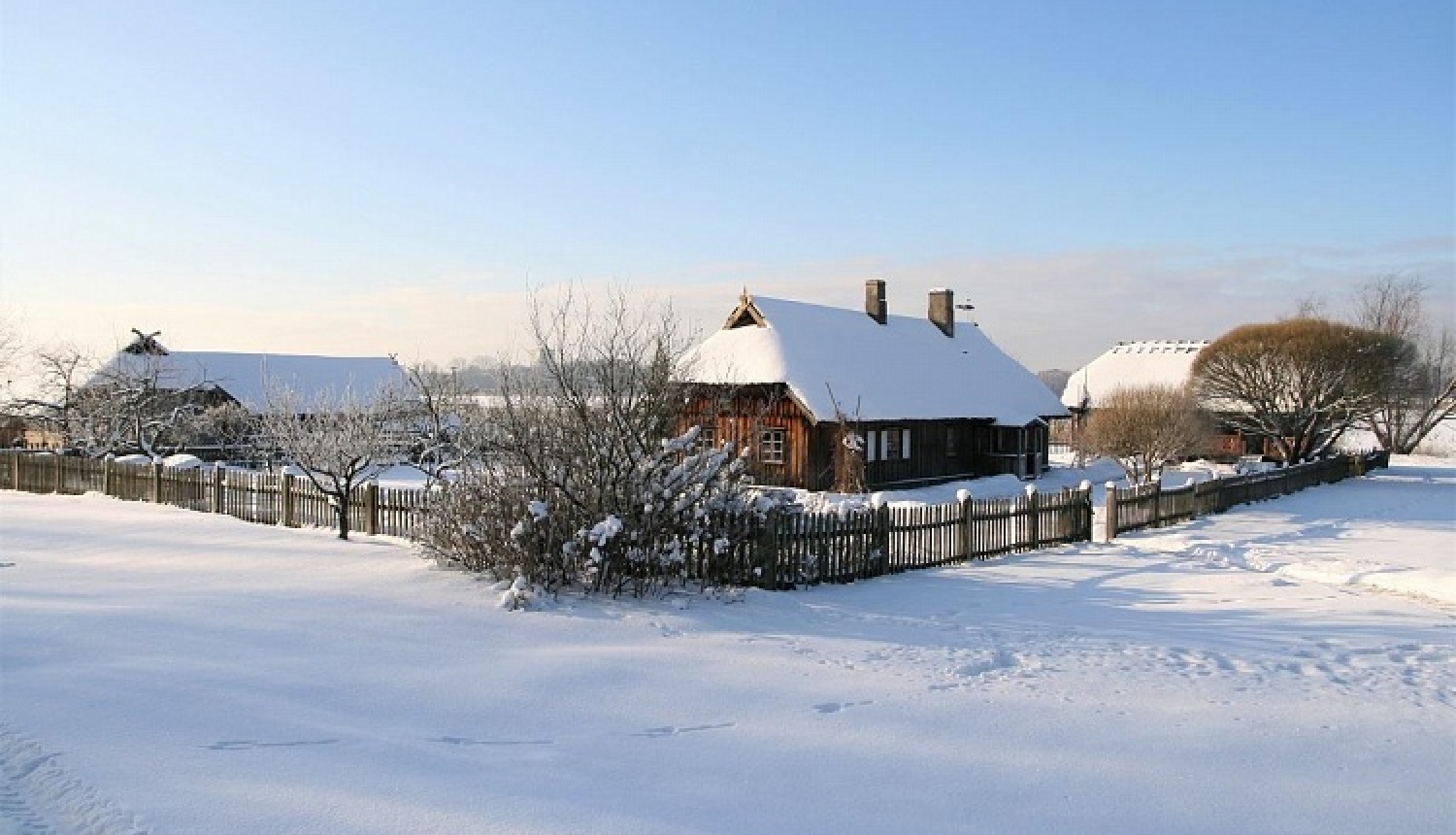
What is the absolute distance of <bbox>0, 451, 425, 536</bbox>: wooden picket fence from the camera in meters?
16.5

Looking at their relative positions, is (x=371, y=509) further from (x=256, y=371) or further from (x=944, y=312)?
(x=256, y=371)

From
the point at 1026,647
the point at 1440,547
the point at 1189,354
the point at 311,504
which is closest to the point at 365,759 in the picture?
the point at 1026,647

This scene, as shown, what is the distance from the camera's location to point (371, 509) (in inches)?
653

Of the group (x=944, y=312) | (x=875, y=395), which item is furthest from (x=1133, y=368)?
(x=875, y=395)

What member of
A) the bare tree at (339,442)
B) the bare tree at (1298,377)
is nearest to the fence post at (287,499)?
the bare tree at (339,442)

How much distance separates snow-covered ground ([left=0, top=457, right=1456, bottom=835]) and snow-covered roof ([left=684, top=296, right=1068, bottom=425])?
19.1m

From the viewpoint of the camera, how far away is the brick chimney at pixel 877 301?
38.9 m

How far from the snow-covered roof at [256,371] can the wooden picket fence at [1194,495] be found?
3060cm

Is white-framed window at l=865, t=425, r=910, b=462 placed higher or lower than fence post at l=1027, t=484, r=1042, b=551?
higher

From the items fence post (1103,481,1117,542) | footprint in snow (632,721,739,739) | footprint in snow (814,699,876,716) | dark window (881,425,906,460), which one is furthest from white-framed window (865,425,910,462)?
footprint in snow (632,721,739,739)

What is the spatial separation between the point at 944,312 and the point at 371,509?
30738 mm

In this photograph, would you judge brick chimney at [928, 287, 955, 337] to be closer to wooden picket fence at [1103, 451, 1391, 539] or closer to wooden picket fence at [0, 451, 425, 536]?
wooden picket fence at [1103, 451, 1391, 539]

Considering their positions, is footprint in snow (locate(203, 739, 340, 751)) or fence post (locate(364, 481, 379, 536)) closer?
footprint in snow (locate(203, 739, 340, 751))

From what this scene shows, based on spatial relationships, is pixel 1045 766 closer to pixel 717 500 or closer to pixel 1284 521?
pixel 717 500
